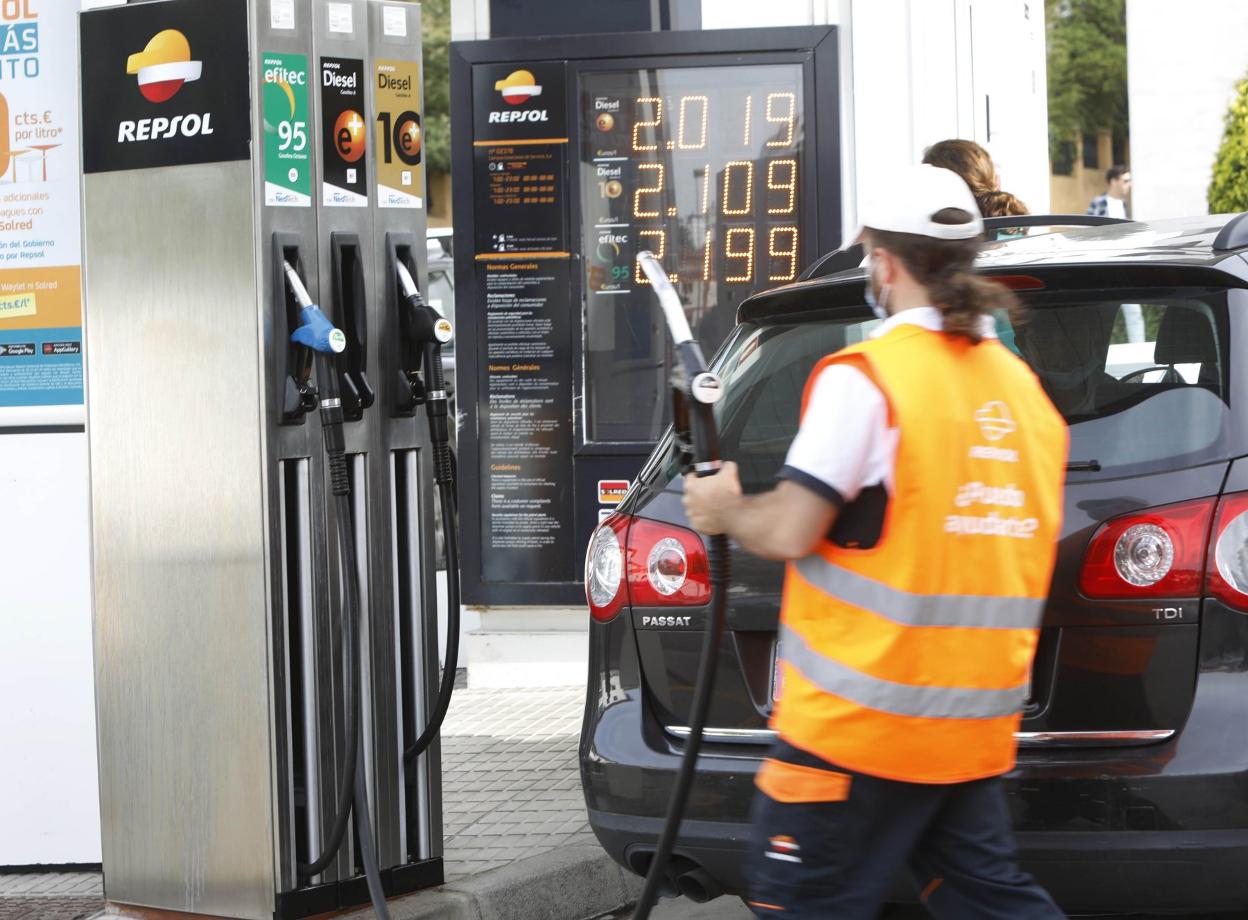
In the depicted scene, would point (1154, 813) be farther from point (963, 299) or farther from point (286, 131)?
point (286, 131)

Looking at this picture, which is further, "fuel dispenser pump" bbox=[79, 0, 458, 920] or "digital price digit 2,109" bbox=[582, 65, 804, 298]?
"digital price digit 2,109" bbox=[582, 65, 804, 298]

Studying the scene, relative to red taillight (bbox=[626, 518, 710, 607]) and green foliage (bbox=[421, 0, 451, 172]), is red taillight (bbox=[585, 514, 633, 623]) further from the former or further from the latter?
green foliage (bbox=[421, 0, 451, 172])

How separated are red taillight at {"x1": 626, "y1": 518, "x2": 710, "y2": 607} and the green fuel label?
3.86 feet

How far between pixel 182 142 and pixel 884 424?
236 cm

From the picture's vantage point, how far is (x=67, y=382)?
18.6 ft

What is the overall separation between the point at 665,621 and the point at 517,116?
15.5 feet

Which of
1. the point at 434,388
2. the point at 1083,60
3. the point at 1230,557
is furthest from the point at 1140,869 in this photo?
Result: the point at 1083,60

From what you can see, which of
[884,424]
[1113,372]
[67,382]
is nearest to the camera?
[884,424]

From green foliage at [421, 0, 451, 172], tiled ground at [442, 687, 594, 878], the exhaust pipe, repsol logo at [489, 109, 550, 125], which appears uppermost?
green foliage at [421, 0, 451, 172]

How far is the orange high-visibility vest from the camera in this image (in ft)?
9.80

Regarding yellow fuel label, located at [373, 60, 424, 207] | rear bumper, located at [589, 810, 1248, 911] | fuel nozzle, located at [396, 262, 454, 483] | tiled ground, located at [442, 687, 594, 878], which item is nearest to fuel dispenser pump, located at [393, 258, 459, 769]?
fuel nozzle, located at [396, 262, 454, 483]

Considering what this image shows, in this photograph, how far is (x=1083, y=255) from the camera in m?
4.29

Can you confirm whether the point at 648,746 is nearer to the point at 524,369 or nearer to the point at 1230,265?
the point at 1230,265

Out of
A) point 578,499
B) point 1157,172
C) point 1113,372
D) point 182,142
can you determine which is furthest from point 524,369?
point 1157,172
